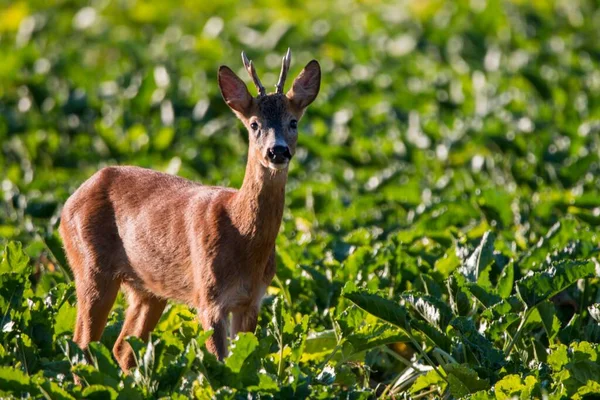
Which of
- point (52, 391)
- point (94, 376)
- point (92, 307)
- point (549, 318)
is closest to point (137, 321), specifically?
point (92, 307)

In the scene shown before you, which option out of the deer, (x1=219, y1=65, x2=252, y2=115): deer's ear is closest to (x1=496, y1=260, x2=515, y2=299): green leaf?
the deer

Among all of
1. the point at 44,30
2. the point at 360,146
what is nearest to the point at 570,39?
the point at 360,146

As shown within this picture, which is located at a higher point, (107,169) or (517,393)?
(107,169)

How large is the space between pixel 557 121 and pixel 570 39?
4.38 metres

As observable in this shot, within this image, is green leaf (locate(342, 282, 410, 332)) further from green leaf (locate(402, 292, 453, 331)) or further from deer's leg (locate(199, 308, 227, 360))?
deer's leg (locate(199, 308, 227, 360))

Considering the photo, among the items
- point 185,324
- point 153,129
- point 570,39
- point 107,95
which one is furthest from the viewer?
point 570,39

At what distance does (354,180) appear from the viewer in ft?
39.5

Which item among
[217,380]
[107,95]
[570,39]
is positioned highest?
[217,380]

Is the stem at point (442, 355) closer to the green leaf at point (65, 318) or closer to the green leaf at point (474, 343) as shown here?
the green leaf at point (474, 343)

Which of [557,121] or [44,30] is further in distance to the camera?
[44,30]

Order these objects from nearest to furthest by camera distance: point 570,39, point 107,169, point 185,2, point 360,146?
point 107,169 → point 360,146 → point 570,39 → point 185,2

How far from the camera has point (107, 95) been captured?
15.3 metres

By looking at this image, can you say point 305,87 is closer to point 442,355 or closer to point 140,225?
point 140,225

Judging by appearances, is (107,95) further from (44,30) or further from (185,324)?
(185,324)
